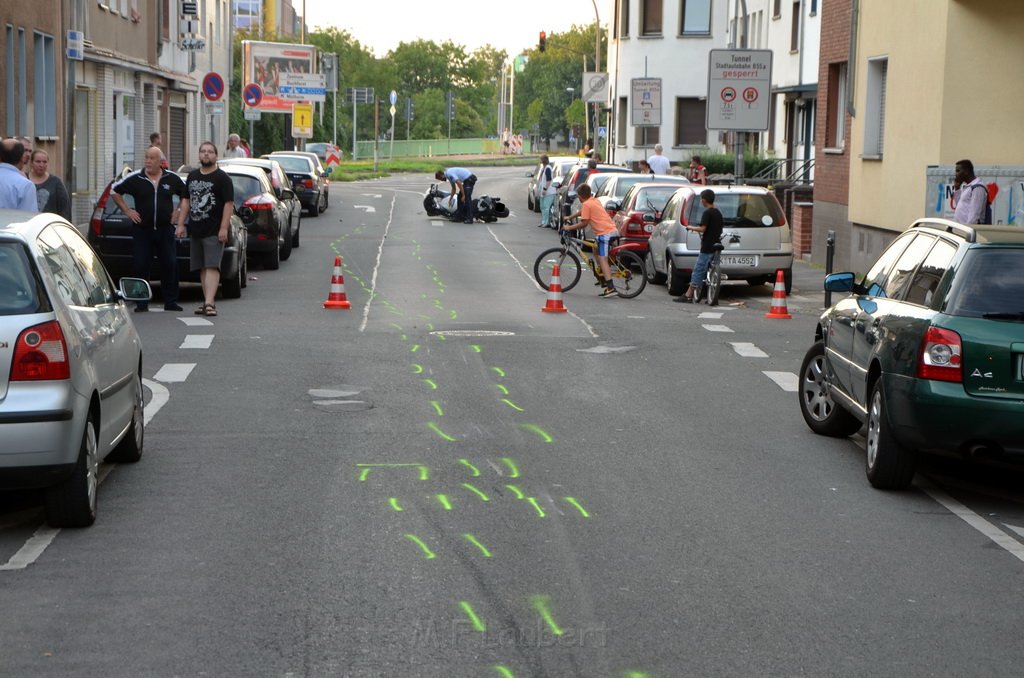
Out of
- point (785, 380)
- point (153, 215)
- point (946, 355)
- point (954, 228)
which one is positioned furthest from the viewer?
point (153, 215)

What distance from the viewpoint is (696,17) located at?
5944 centimetres

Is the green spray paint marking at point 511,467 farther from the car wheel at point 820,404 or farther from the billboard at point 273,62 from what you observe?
the billboard at point 273,62

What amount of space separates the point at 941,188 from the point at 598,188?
13.2 meters

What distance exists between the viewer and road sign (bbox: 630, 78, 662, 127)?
45969 millimetres

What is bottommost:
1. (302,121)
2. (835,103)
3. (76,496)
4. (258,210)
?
(76,496)

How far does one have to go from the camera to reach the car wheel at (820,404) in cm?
1053

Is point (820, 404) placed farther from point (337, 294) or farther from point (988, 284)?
point (337, 294)

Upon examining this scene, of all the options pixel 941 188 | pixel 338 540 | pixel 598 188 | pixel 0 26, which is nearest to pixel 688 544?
pixel 338 540

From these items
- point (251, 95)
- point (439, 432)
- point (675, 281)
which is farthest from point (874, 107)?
point (251, 95)

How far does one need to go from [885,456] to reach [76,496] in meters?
4.27

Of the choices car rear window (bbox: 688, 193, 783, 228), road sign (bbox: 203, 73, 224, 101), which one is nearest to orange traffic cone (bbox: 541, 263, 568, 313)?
car rear window (bbox: 688, 193, 783, 228)

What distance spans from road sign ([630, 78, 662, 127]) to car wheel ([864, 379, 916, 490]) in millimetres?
37508

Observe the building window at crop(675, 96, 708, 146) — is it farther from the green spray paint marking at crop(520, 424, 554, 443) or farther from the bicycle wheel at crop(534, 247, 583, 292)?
the green spray paint marking at crop(520, 424, 554, 443)

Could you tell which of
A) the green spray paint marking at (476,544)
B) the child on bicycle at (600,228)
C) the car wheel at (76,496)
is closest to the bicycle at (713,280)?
the child on bicycle at (600,228)
